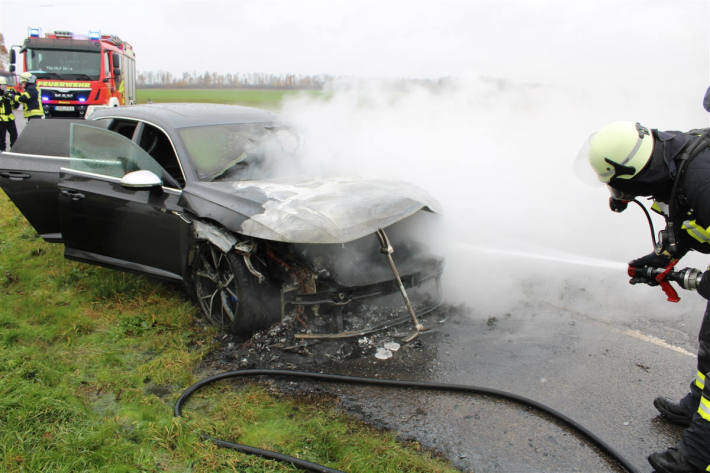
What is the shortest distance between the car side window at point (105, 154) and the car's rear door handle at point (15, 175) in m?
0.54

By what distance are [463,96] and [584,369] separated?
419 cm

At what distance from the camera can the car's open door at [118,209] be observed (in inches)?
166

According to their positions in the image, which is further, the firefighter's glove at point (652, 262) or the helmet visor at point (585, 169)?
the helmet visor at point (585, 169)

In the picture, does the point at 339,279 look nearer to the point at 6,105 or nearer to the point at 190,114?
the point at 190,114

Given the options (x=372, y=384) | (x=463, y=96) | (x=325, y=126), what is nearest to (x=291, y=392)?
(x=372, y=384)

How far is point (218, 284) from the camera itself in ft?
13.1

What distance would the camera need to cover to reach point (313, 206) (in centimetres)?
366

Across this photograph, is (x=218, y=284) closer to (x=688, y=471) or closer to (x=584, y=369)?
(x=584, y=369)

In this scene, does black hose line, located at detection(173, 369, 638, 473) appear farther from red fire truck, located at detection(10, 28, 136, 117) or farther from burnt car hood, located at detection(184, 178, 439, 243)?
red fire truck, located at detection(10, 28, 136, 117)

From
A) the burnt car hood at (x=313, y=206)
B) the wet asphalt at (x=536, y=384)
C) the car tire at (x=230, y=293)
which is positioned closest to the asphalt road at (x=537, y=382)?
the wet asphalt at (x=536, y=384)

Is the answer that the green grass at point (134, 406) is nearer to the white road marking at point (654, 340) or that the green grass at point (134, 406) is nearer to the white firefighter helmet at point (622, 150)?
the white firefighter helmet at point (622, 150)

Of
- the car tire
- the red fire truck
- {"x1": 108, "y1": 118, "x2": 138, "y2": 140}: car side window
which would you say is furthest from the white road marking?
the red fire truck

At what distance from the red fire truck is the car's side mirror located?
45.9 feet

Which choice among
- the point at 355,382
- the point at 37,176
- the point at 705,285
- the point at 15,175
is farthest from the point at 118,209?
the point at 705,285
